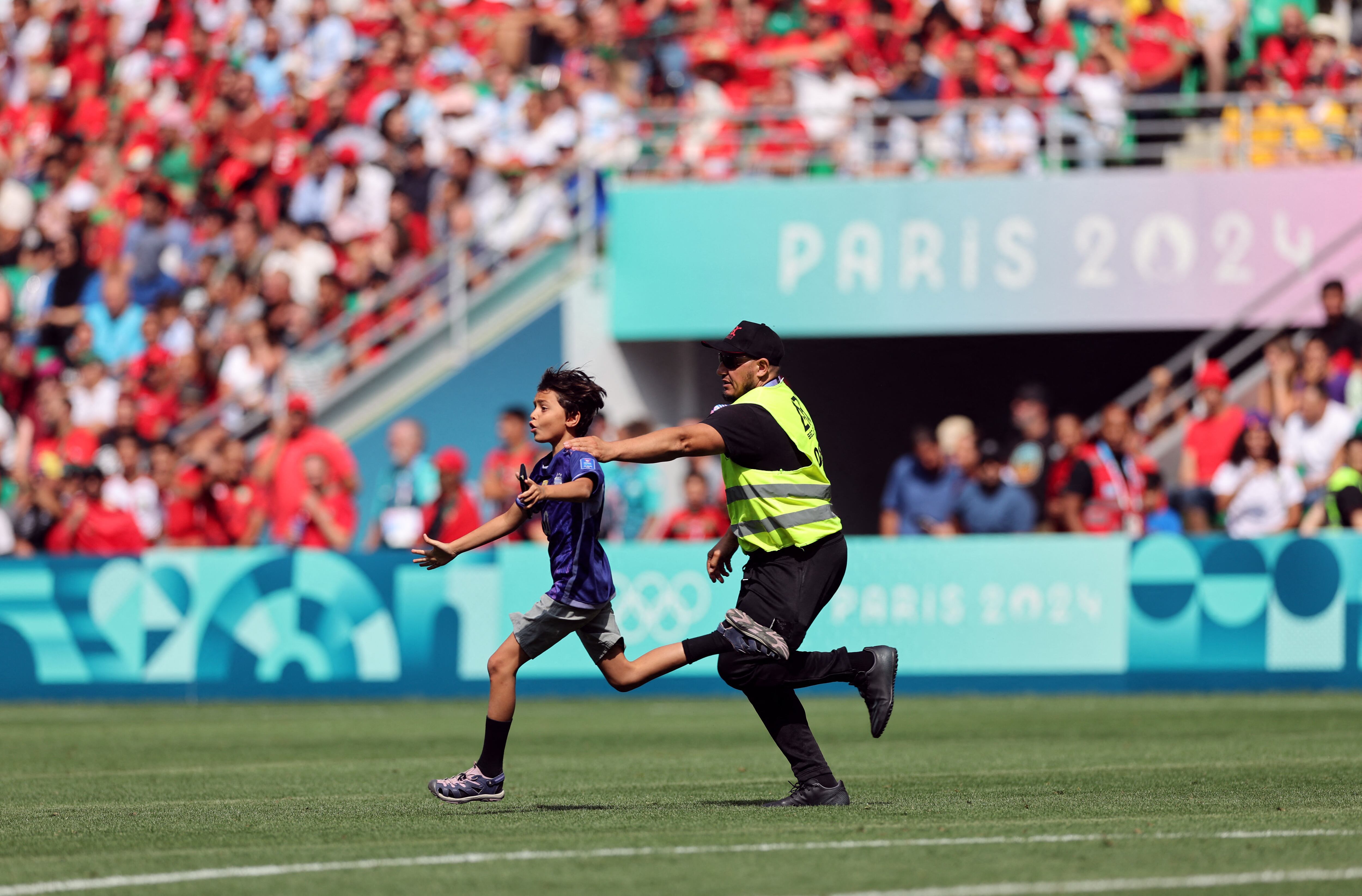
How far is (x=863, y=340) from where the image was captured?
21828 millimetres

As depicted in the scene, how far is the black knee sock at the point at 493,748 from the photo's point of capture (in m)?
8.39

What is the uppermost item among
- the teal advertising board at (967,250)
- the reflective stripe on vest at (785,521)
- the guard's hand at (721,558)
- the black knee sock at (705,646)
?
the teal advertising board at (967,250)

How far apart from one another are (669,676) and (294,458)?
3780mm

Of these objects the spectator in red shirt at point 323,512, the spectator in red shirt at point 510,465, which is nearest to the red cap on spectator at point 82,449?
the spectator in red shirt at point 323,512

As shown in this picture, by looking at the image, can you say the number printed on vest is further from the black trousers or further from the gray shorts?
the gray shorts

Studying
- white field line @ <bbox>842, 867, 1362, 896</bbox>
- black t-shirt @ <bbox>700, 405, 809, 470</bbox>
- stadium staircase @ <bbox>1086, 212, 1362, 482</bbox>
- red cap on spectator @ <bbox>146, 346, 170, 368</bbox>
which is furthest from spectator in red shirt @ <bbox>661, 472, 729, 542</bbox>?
white field line @ <bbox>842, 867, 1362, 896</bbox>

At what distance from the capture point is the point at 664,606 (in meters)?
16.1

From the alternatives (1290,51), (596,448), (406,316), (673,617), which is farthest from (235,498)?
(1290,51)

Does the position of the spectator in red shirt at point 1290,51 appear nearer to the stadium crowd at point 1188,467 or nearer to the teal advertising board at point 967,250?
the teal advertising board at point 967,250

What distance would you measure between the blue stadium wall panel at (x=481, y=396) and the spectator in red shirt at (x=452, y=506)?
3.88 metres

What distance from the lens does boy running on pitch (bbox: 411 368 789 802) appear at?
823cm

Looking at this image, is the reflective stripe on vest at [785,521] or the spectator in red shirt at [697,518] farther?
the spectator in red shirt at [697,518]

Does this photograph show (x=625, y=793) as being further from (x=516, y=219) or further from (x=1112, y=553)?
(x=516, y=219)

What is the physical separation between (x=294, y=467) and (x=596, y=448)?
1045cm
